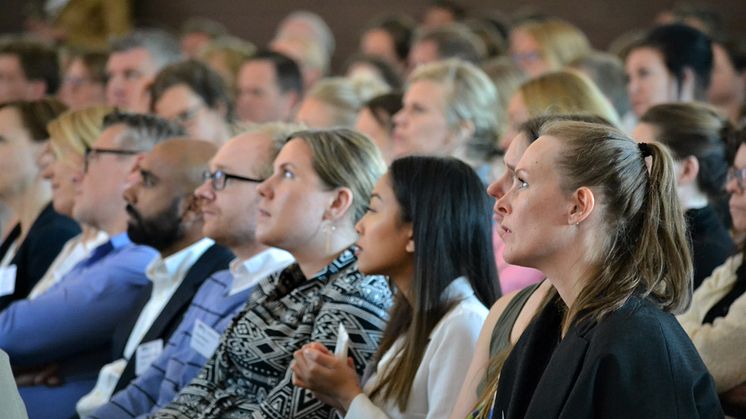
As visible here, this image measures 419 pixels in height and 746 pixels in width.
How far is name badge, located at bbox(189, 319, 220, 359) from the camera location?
322 cm

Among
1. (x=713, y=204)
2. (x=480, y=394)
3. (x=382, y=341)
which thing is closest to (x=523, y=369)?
(x=480, y=394)

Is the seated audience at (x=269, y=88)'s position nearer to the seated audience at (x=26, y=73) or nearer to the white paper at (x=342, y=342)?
the seated audience at (x=26, y=73)

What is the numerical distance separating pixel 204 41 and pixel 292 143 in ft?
23.3

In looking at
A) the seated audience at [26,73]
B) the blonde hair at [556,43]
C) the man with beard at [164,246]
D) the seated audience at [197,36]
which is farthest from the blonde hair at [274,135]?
the seated audience at [197,36]

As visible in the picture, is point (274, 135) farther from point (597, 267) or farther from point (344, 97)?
point (344, 97)

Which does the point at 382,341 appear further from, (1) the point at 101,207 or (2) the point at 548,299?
(1) the point at 101,207

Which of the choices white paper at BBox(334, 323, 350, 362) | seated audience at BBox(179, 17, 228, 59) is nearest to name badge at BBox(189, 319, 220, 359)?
white paper at BBox(334, 323, 350, 362)

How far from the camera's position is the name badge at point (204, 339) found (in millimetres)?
3223

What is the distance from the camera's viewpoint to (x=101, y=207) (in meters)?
4.09

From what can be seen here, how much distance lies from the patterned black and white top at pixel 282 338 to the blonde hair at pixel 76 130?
5.65 ft

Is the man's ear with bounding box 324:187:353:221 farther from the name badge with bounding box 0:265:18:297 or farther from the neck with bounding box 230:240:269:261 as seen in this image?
the name badge with bounding box 0:265:18:297

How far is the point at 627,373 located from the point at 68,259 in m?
2.92

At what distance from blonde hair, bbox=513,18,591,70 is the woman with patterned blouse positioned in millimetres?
3599

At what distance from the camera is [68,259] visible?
4277mm
